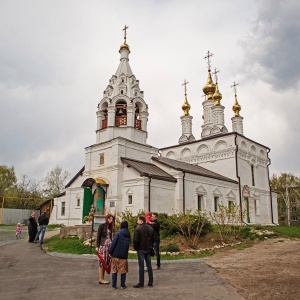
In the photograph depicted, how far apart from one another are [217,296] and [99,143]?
1713cm

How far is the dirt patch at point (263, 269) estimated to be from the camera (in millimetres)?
5887

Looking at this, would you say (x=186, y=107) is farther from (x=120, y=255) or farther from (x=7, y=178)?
(x=120, y=255)

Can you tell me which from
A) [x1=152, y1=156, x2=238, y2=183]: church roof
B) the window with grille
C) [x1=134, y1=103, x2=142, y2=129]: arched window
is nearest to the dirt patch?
[x1=152, y1=156, x2=238, y2=183]: church roof

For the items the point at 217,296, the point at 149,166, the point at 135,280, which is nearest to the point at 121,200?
the point at 149,166

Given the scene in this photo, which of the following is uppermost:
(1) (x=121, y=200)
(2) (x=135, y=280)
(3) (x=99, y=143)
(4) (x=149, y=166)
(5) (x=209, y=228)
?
(3) (x=99, y=143)

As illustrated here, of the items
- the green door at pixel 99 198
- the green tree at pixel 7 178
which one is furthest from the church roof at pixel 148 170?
the green tree at pixel 7 178

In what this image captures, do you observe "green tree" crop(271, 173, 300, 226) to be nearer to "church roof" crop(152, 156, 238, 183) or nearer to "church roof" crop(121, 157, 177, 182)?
"church roof" crop(152, 156, 238, 183)

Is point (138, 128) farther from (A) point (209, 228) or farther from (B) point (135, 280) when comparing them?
(B) point (135, 280)

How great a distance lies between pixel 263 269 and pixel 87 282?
4469 mm

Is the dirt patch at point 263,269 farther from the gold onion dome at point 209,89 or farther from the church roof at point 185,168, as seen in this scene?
the gold onion dome at point 209,89

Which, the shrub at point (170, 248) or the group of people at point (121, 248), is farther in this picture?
the shrub at point (170, 248)

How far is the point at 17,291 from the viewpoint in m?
5.93

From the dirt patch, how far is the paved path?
1.14ft

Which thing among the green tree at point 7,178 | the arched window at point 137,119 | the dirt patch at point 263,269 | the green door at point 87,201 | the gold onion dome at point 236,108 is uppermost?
the gold onion dome at point 236,108
